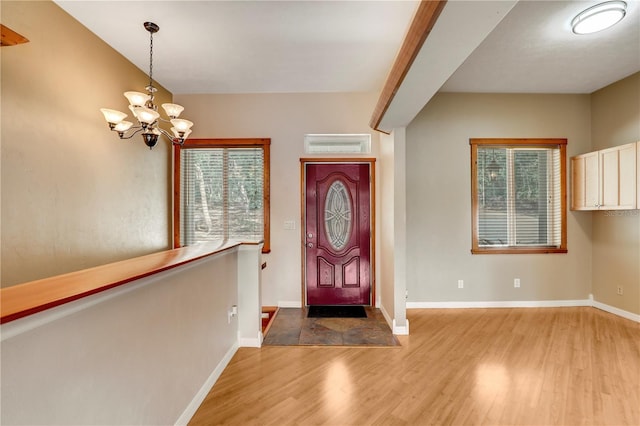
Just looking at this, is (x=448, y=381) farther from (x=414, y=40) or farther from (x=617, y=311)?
(x=617, y=311)

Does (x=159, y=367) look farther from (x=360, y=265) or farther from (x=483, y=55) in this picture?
(x=483, y=55)

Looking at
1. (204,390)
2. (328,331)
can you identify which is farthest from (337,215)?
(204,390)

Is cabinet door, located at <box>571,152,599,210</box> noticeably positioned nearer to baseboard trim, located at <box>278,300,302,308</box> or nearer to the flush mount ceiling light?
the flush mount ceiling light

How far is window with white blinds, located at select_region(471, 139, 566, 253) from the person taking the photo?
4.09 m

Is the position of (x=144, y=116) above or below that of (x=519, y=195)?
above

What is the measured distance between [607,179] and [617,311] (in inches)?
67.2

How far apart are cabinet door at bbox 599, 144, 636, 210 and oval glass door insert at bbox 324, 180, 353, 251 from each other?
10.4ft

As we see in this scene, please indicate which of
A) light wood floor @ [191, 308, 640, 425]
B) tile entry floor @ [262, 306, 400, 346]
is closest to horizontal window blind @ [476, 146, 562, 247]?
light wood floor @ [191, 308, 640, 425]

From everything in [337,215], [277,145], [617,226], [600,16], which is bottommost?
[617,226]

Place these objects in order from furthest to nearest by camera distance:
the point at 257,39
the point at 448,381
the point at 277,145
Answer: the point at 277,145, the point at 257,39, the point at 448,381

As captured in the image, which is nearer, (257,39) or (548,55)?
(257,39)

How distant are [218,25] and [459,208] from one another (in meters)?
3.60

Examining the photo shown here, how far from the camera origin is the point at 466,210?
13.4ft

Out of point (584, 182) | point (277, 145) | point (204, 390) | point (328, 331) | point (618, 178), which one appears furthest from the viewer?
point (277, 145)
